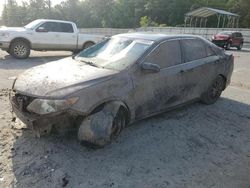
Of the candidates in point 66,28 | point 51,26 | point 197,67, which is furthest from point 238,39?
point 197,67

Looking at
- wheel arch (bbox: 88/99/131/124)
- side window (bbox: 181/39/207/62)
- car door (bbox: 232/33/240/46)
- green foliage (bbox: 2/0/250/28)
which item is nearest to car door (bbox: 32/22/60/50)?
side window (bbox: 181/39/207/62)

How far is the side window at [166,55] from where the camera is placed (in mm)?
5452

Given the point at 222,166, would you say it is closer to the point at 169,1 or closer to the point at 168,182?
the point at 168,182

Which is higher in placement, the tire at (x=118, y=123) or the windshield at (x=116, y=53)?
the windshield at (x=116, y=53)

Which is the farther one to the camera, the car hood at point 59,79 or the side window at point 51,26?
the side window at point 51,26

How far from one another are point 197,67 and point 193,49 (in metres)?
0.41

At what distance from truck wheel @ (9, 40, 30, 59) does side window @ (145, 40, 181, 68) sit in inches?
361

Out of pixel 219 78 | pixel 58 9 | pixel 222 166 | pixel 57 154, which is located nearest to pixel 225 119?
pixel 219 78

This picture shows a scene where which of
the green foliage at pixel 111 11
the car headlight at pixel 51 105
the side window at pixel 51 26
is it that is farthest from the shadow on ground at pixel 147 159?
the green foliage at pixel 111 11

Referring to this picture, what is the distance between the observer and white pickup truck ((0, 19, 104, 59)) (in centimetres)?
1318

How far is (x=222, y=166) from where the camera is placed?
4.40 meters

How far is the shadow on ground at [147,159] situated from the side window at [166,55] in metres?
1.07

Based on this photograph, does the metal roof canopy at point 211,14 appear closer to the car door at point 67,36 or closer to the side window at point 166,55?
the car door at point 67,36

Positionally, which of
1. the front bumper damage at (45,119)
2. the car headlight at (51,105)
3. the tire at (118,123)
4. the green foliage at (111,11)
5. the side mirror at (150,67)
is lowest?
the green foliage at (111,11)
